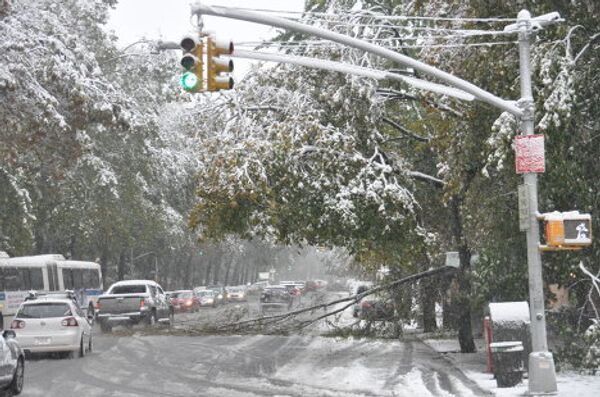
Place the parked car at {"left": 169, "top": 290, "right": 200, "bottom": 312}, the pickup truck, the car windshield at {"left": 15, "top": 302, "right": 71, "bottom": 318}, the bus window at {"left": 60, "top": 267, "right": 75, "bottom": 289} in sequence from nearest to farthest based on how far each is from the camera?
the car windshield at {"left": 15, "top": 302, "right": 71, "bottom": 318}, the pickup truck, the bus window at {"left": 60, "top": 267, "right": 75, "bottom": 289}, the parked car at {"left": 169, "top": 290, "right": 200, "bottom": 312}

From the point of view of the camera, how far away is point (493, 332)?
16.6 meters

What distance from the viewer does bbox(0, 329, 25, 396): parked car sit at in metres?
14.0

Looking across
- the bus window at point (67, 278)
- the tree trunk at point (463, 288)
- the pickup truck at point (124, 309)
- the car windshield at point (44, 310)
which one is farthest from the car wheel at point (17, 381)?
the bus window at point (67, 278)

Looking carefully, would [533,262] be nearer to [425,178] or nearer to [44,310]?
[425,178]

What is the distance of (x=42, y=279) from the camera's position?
3803 centimetres

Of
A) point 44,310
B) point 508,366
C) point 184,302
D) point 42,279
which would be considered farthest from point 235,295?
point 508,366

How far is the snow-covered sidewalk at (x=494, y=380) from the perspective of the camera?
14265 mm

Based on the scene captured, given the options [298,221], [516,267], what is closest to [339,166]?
[298,221]

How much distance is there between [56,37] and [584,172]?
13.9 meters

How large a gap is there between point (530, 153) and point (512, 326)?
433 cm

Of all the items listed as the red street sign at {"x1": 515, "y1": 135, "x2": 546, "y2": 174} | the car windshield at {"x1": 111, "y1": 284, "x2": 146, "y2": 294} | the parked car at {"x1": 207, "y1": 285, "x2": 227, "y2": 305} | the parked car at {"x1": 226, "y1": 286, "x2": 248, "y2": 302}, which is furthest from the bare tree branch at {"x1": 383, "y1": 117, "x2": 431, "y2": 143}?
the parked car at {"x1": 226, "y1": 286, "x2": 248, "y2": 302}

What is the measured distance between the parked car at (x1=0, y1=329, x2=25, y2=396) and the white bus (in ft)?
59.7

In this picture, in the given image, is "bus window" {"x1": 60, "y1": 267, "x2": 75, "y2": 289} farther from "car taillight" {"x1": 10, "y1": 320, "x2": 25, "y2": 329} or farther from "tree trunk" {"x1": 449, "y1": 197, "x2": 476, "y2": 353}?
"tree trunk" {"x1": 449, "y1": 197, "x2": 476, "y2": 353}

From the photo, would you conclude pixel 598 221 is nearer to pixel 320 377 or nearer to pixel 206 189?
pixel 320 377
